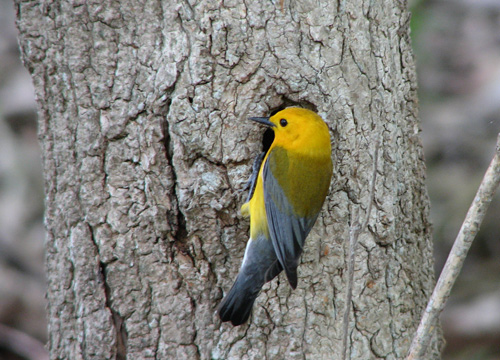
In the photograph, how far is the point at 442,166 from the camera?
231 inches

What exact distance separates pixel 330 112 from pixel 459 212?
3107mm

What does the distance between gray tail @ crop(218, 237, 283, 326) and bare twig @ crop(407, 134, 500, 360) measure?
2.61 feet

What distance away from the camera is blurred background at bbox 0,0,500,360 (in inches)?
189

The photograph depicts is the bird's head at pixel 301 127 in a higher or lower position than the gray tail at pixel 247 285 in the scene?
higher

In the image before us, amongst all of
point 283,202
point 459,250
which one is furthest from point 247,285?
point 459,250

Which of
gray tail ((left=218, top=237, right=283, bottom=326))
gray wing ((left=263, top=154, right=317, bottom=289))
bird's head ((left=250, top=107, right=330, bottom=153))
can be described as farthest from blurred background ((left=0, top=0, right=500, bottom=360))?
bird's head ((left=250, top=107, right=330, bottom=153))

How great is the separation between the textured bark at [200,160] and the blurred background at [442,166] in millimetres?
1998

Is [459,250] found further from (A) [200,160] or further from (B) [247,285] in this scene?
(A) [200,160]

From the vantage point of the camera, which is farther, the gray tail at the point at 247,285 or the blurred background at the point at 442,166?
the blurred background at the point at 442,166

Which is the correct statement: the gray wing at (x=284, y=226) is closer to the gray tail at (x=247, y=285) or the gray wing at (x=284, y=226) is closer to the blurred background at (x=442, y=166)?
the gray tail at (x=247, y=285)

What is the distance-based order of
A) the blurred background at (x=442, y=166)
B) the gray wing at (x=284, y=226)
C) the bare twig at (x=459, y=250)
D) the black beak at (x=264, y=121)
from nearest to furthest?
the bare twig at (x=459, y=250)
the gray wing at (x=284, y=226)
the black beak at (x=264, y=121)
the blurred background at (x=442, y=166)

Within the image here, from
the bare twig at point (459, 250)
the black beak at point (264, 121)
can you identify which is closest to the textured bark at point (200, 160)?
the black beak at point (264, 121)

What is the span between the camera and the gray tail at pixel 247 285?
8.33ft

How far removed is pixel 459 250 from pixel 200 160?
3.97 feet
